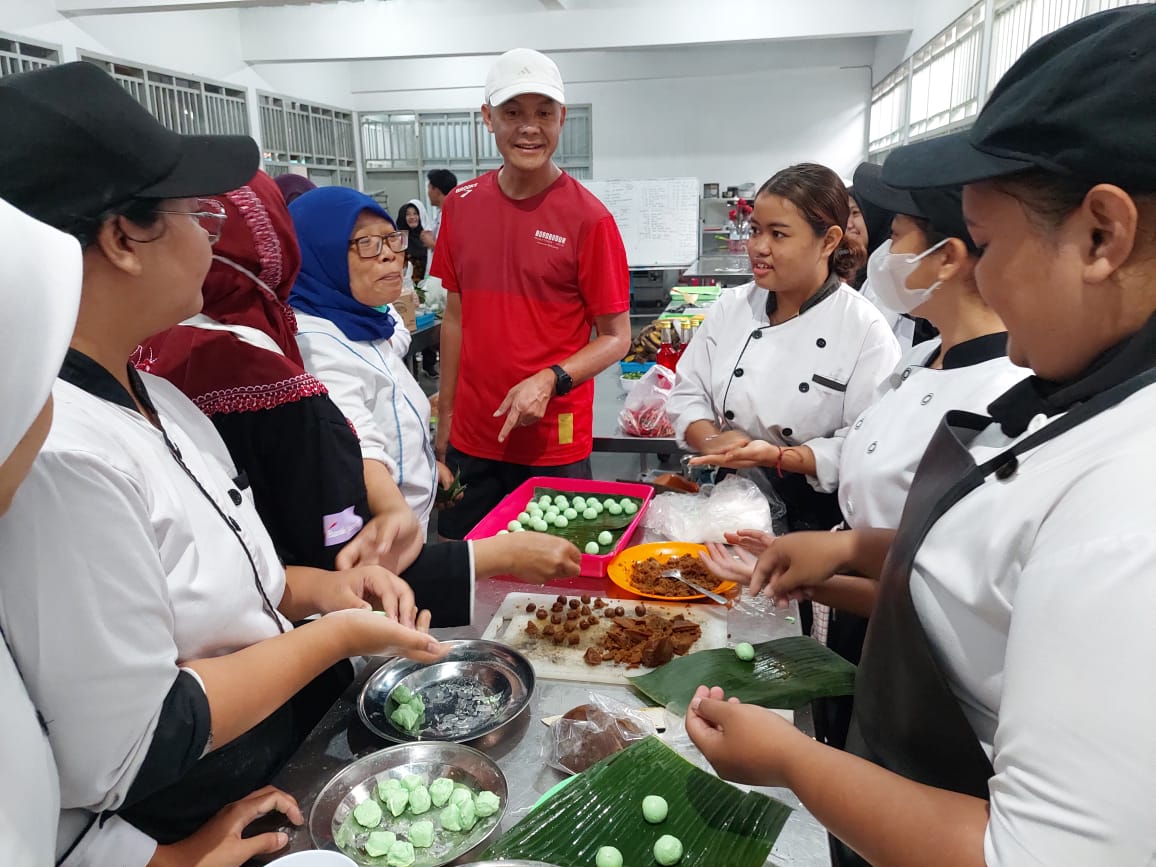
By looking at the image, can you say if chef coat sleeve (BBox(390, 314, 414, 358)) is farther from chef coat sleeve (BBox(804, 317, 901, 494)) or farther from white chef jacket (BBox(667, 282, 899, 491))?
chef coat sleeve (BBox(804, 317, 901, 494))

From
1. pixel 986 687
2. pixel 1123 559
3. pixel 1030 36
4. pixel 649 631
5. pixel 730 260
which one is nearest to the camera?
pixel 1123 559

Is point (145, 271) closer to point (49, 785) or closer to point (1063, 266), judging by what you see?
point (49, 785)

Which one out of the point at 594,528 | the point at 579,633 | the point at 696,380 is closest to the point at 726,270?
the point at 696,380

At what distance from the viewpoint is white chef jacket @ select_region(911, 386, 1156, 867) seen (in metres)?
0.62

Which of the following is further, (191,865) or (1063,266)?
(191,865)

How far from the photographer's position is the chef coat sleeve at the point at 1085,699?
619mm

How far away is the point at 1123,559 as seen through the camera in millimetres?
640

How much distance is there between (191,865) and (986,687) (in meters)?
1.05

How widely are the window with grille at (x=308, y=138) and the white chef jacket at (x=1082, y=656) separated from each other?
9587 millimetres

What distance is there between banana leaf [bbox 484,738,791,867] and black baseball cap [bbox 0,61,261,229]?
102cm

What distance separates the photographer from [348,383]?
2020 mm

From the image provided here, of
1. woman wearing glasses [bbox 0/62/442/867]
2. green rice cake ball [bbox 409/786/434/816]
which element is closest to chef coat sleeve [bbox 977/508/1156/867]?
green rice cake ball [bbox 409/786/434/816]

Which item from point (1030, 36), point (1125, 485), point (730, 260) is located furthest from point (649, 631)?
point (730, 260)

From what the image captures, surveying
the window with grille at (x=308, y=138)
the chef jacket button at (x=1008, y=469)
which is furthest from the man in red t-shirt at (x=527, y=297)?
the window with grille at (x=308, y=138)
